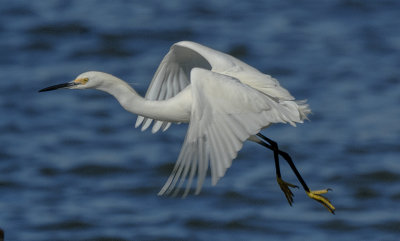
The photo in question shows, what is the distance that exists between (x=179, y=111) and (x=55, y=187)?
863cm

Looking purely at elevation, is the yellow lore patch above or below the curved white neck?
above

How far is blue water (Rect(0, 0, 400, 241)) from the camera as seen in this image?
48.5 feet

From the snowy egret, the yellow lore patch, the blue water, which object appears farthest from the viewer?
the blue water

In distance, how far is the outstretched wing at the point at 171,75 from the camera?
8.52m

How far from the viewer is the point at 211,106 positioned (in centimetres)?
689

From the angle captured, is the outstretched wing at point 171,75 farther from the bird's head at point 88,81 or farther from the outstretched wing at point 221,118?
the outstretched wing at point 221,118

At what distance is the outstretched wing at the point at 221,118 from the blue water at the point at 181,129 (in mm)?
7274

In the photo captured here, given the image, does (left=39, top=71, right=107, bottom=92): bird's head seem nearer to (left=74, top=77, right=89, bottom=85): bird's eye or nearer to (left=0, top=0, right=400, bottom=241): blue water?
(left=74, top=77, right=89, bottom=85): bird's eye

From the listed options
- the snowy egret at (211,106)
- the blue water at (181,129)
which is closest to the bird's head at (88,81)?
the snowy egret at (211,106)

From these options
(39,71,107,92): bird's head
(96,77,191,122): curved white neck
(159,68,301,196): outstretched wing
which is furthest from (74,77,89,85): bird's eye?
(159,68,301,196): outstretched wing

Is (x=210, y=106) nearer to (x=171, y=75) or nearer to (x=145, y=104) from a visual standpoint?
(x=145, y=104)

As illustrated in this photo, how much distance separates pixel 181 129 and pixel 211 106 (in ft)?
31.9

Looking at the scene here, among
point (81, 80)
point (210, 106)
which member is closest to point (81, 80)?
point (81, 80)

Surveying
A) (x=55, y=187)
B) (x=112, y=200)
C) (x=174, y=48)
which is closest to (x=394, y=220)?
(x=112, y=200)
